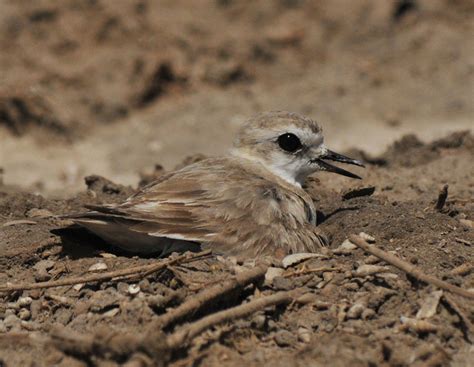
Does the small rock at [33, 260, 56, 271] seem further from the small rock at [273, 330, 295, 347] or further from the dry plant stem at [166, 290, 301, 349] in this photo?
the small rock at [273, 330, 295, 347]

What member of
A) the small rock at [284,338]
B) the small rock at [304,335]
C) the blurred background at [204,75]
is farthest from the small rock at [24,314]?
the blurred background at [204,75]

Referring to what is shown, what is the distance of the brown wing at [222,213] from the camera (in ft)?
17.2

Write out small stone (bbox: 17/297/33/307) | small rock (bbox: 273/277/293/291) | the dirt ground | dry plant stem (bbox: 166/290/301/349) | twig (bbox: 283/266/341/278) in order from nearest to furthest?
dry plant stem (bbox: 166/290/301/349) < the dirt ground < small rock (bbox: 273/277/293/291) < twig (bbox: 283/266/341/278) < small stone (bbox: 17/297/33/307)

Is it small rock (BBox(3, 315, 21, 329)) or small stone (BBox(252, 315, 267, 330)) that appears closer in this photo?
small stone (BBox(252, 315, 267, 330))

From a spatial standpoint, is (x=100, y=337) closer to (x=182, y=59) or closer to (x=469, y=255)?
(x=469, y=255)

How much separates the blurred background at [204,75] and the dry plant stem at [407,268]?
477 cm

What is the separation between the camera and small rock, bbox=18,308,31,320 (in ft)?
16.4

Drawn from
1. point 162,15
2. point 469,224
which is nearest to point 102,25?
point 162,15

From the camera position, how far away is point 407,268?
4.74 metres

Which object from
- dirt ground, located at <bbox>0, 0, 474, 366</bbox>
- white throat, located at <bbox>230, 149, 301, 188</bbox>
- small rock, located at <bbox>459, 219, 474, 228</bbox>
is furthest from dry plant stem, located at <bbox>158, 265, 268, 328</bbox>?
white throat, located at <bbox>230, 149, 301, 188</bbox>

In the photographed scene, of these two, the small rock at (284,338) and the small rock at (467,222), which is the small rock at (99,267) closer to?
the small rock at (284,338)

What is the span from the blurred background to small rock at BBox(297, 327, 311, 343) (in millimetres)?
5364

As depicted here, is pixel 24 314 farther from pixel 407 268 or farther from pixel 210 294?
pixel 407 268

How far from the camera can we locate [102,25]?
37.9ft
